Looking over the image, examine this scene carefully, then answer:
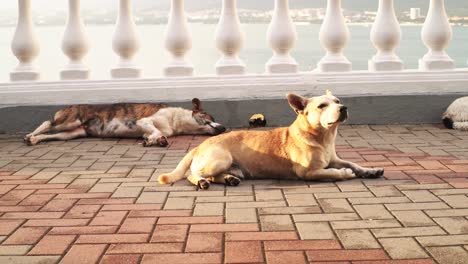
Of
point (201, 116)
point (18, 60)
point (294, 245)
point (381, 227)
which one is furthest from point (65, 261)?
point (18, 60)

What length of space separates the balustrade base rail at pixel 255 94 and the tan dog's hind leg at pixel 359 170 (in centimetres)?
248

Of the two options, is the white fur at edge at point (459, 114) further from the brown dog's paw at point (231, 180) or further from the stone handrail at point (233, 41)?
the brown dog's paw at point (231, 180)

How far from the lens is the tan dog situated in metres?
4.68

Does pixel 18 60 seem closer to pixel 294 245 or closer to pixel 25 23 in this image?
pixel 25 23

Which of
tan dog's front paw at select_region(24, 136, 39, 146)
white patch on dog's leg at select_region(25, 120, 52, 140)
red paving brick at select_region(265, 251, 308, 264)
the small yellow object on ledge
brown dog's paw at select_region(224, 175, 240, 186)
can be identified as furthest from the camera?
the small yellow object on ledge

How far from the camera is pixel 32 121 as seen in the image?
7.36 meters

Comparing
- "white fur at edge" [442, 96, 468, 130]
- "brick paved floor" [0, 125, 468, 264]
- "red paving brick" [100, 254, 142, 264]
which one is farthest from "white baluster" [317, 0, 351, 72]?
"red paving brick" [100, 254, 142, 264]

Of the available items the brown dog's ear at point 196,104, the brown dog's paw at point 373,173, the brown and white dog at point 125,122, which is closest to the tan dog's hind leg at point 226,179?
the brown dog's paw at point 373,173

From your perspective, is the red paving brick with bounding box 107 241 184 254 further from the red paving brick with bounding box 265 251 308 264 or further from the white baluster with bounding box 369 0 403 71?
the white baluster with bounding box 369 0 403 71

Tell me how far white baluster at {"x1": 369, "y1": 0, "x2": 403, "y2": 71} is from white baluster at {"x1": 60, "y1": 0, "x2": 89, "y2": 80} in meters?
3.39

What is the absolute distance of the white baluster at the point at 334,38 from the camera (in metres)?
7.39

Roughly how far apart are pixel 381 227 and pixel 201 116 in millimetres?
3861

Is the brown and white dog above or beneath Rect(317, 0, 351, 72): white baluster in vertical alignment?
beneath

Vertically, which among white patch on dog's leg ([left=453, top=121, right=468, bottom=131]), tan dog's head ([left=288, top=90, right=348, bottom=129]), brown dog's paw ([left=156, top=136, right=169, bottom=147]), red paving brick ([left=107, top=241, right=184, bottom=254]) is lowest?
white patch on dog's leg ([left=453, top=121, right=468, bottom=131])
